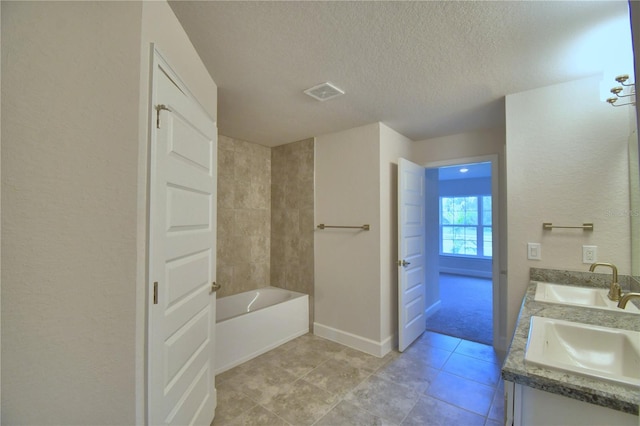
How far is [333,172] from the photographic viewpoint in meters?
3.15

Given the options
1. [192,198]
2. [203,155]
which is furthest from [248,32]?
[192,198]

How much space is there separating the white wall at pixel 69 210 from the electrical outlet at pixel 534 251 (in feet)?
8.09

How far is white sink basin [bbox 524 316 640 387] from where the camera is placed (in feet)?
3.30

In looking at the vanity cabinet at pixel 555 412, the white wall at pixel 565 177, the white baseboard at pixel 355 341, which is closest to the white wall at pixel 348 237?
the white baseboard at pixel 355 341

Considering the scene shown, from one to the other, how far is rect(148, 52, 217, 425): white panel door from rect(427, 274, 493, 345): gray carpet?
2.86 meters

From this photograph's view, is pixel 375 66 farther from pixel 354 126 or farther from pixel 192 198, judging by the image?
pixel 192 198

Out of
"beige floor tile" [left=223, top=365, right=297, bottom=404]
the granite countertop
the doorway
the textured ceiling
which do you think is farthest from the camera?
the doorway

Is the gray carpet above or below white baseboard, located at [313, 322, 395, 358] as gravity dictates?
below

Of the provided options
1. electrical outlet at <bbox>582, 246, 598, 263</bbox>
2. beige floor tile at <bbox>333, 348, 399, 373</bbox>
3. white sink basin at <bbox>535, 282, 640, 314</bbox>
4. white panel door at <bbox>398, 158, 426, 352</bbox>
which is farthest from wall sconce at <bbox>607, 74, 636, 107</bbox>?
beige floor tile at <bbox>333, 348, 399, 373</bbox>

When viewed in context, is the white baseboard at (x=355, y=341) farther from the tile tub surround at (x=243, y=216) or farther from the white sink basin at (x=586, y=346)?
the white sink basin at (x=586, y=346)

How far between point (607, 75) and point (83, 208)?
2673 millimetres

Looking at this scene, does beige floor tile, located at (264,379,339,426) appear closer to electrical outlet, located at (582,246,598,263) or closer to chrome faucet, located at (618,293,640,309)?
chrome faucet, located at (618,293,640,309)

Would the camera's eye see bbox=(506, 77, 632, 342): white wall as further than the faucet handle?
Yes

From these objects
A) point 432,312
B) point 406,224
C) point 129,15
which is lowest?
point 432,312
